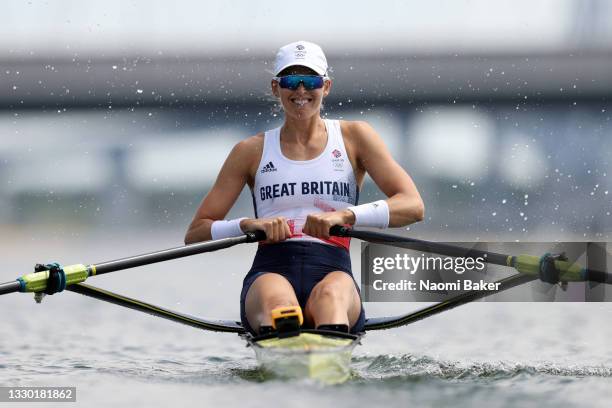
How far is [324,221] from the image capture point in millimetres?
6473

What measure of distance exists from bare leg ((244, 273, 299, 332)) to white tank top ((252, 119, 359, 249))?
0.41 meters

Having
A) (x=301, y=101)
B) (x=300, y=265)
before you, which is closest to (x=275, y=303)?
(x=300, y=265)

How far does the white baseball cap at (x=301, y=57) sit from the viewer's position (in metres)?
6.72

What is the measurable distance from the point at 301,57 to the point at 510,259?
168 cm

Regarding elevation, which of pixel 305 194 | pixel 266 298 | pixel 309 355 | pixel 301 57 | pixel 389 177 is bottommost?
pixel 309 355

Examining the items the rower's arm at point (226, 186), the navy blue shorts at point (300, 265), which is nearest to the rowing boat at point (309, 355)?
the navy blue shorts at point (300, 265)

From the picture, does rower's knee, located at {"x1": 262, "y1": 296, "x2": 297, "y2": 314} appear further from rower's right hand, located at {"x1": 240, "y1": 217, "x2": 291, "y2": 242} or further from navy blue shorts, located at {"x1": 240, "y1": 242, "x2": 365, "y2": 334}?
rower's right hand, located at {"x1": 240, "y1": 217, "x2": 291, "y2": 242}

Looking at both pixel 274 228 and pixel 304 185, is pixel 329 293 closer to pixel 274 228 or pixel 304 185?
pixel 274 228

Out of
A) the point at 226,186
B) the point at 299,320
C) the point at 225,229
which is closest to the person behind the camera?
the point at 299,320

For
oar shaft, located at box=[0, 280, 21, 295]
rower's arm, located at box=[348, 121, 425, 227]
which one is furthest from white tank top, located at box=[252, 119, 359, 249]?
oar shaft, located at box=[0, 280, 21, 295]

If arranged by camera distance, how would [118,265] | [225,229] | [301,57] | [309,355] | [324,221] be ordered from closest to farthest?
[309,355] → [324,221] → [118,265] → [301,57] → [225,229]

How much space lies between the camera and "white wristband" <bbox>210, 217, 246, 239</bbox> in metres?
6.77

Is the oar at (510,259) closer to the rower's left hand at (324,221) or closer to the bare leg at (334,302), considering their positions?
the rower's left hand at (324,221)

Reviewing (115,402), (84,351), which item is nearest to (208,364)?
(84,351)
